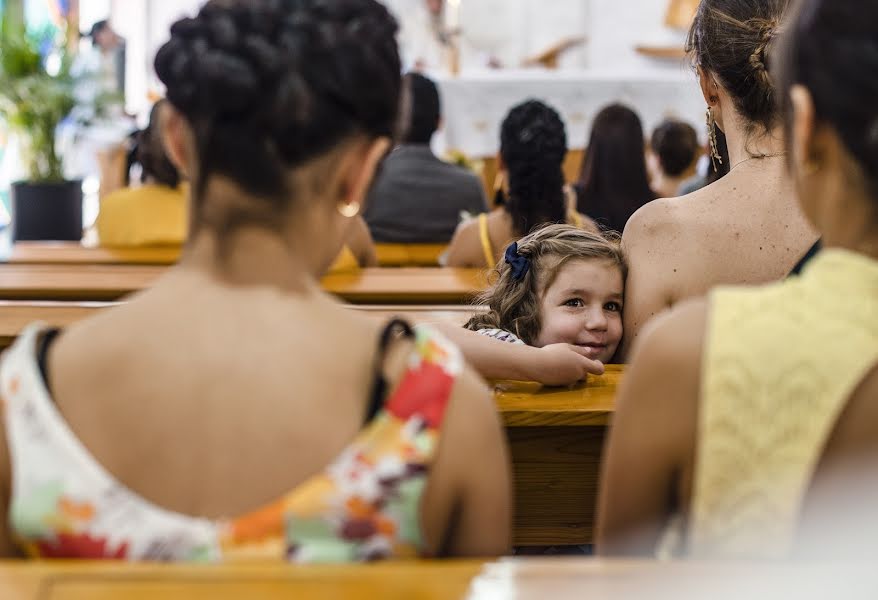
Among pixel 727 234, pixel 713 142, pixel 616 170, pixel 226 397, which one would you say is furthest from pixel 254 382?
pixel 616 170

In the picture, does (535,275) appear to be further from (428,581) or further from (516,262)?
(428,581)

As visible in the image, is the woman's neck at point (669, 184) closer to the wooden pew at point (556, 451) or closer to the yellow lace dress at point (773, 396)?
the wooden pew at point (556, 451)

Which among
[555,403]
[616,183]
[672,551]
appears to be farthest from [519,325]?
[616,183]

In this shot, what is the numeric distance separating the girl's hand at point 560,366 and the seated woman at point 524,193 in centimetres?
194

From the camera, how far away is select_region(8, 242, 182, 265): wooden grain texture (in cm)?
421

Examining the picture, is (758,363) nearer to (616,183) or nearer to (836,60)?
(836,60)

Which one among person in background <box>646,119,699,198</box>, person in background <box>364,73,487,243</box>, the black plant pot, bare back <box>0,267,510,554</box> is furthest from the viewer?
the black plant pot

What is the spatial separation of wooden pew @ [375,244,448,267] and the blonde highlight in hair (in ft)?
7.90

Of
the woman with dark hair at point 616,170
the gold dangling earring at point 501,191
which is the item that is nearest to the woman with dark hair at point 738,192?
the gold dangling earring at point 501,191

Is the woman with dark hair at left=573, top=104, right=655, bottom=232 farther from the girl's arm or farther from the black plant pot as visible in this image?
the black plant pot

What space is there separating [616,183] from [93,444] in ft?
13.9

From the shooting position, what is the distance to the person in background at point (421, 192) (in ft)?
17.7

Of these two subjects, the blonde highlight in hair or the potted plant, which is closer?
the blonde highlight in hair

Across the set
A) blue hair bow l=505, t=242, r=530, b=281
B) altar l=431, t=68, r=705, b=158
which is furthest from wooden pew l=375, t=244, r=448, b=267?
altar l=431, t=68, r=705, b=158
